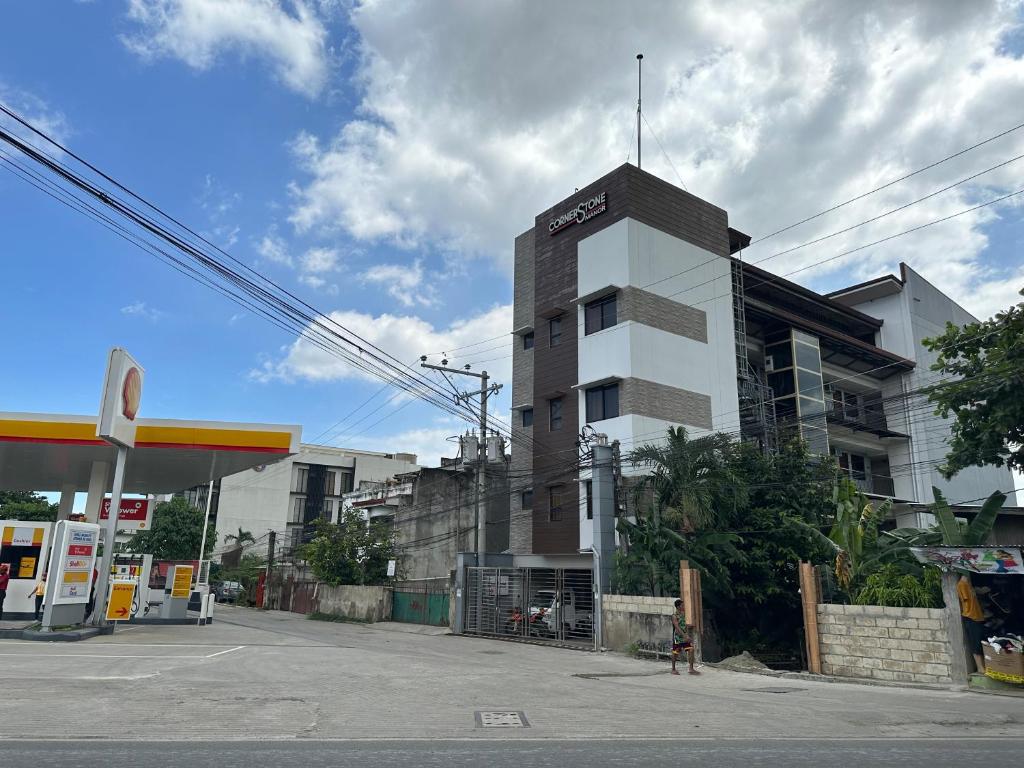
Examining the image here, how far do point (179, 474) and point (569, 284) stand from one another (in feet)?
60.2

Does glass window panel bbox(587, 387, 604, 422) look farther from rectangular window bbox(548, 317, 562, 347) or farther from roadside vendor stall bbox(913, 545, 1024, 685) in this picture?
roadside vendor stall bbox(913, 545, 1024, 685)

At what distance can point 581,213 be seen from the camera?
33188 millimetres

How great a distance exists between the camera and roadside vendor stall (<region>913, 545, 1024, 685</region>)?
42.9 ft

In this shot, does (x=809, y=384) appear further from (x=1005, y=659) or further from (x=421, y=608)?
(x=1005, y=659)

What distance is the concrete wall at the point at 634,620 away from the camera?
19.4m

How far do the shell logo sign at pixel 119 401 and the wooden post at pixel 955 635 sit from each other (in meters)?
19.6

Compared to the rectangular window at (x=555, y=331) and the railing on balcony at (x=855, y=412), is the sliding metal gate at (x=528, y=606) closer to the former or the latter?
the rectangular window at (x=555, y=331)

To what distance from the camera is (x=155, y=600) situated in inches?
1316

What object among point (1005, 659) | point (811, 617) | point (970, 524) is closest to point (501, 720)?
point (1005, 659)

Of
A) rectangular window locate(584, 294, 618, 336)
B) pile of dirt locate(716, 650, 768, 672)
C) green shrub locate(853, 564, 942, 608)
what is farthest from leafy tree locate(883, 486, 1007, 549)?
rectangular window locate(584, 294, 618, 336)

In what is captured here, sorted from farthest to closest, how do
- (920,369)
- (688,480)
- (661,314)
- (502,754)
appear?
(920,369) < (661,314) < (688,480) < (502,754)

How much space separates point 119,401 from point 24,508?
45977mm

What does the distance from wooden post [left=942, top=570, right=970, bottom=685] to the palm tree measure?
766 cm

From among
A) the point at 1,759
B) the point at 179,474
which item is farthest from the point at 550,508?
the point at 1,759
